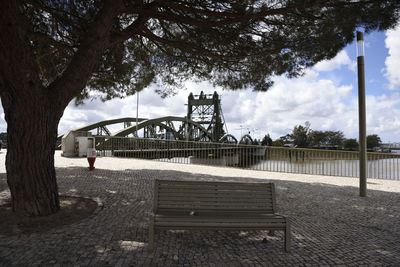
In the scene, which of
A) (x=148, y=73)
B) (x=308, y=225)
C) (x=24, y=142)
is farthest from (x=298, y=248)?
(x=148, y=73)

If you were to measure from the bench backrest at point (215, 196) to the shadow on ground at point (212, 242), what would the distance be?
40cm

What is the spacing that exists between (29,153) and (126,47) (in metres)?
5.48

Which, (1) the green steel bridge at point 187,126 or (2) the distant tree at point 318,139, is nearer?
(1) the green steel bridge at point 187,126

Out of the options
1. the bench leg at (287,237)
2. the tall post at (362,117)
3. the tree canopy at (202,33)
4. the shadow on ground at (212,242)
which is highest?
the tree canopy at (202,33)

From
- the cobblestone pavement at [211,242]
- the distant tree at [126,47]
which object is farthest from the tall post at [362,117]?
the cobblestone pavement at [211,242]

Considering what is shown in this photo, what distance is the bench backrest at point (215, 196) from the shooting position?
11.8ft

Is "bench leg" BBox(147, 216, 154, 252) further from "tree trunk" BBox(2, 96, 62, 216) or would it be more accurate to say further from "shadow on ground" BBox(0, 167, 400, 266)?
"tree trunk" BBox(2, 96, 62, 216)

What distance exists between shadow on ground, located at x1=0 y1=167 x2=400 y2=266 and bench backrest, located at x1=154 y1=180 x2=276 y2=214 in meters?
0.40

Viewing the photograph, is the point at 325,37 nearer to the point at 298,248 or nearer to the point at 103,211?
the point at 298,248

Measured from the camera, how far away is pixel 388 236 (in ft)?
12.7

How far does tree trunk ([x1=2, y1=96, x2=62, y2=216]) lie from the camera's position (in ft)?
13.4

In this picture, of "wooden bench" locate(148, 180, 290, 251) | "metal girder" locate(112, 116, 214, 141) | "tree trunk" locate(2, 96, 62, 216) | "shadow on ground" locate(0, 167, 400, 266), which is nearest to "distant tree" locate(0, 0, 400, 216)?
"tree trunk" locate(2, 96, 62, 216)

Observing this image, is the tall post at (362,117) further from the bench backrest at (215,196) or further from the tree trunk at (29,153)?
the tree trunk at (29,153)

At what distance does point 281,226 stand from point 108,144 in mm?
14352
